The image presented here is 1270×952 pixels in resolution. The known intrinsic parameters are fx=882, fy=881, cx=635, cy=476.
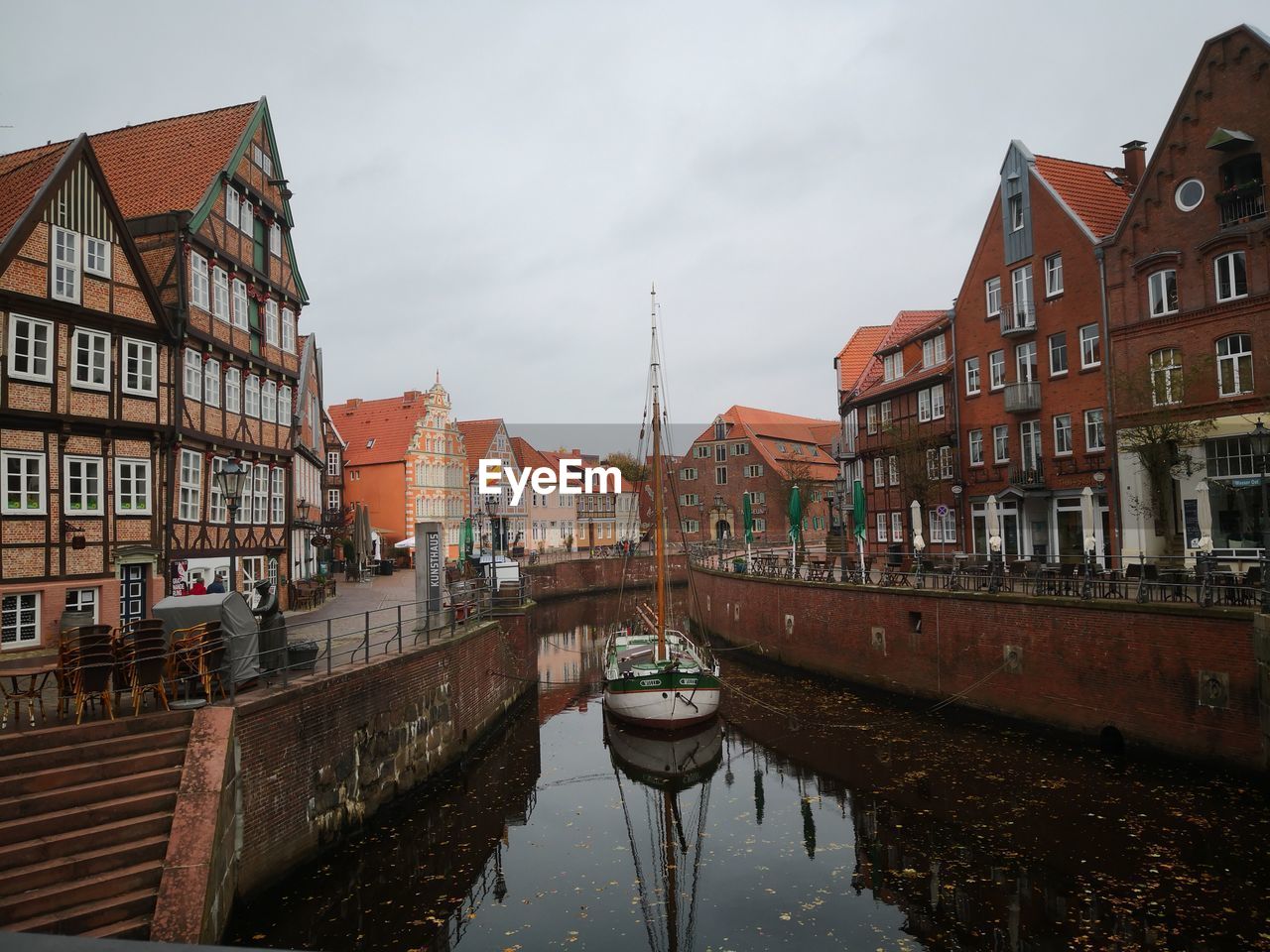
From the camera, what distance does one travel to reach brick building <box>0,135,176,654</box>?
18578 mm

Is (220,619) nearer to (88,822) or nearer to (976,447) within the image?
(88,822)

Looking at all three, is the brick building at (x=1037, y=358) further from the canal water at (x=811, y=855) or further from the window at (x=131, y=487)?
the window at (x=131, y=487)

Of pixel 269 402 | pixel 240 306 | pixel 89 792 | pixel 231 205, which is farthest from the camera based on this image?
A: pixel 269 402

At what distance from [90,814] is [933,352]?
33.5 meters

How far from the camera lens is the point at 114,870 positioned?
31.2 ft

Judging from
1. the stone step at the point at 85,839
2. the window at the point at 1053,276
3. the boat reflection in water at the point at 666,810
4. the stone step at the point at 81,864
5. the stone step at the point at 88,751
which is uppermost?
the window at the point at 1053,276

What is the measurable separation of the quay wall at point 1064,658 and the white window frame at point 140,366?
20079 mm

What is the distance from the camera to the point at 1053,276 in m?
29.4

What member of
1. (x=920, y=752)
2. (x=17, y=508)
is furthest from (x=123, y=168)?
(x=920, y=752)

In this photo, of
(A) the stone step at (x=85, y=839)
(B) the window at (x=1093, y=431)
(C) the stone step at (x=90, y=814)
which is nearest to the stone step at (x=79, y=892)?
(A) the stone step at (x=85, y=839)

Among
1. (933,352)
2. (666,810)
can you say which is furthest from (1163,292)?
(666,810)

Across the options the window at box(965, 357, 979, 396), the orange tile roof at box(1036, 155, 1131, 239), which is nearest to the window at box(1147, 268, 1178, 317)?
the orange tile roof at box(1036, 155, 1131, 239)

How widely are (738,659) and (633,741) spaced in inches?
499

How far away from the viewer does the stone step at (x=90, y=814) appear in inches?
375
